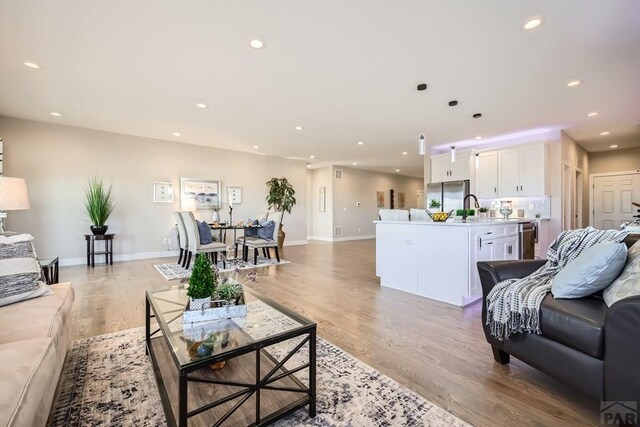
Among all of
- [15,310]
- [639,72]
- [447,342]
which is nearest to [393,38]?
[447,342]

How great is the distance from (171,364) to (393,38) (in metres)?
3.08

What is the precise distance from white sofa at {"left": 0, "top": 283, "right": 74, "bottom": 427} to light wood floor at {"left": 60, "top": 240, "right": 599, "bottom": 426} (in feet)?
2.59

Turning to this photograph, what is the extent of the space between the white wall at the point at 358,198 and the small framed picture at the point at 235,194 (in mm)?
3520

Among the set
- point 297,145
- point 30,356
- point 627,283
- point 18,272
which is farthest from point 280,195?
point 627,283

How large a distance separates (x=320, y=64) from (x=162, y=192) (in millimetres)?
4893

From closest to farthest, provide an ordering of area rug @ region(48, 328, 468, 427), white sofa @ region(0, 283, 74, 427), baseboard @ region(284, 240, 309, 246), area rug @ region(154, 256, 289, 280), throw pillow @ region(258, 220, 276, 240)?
white sofa @ region(0, 283, 74, 427)
area rug @ region(48, 328, 468, 427)
area rug @ region(154, 256, 289, 280)
throw pillow @ region(258, 220, 276, 240)
baseboard @ region(284, 240, 309, 246)

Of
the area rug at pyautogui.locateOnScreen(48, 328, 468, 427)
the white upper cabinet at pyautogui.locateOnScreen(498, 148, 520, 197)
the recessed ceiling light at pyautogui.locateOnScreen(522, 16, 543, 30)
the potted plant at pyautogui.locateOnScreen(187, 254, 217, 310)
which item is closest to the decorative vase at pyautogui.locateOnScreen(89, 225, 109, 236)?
the area rug at pyautogui.locateOnScreen(48, 328, 468, 427)

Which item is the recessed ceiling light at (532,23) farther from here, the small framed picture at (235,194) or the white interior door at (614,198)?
the white interior door at (614,198)

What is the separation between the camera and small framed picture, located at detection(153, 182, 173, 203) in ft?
20.1

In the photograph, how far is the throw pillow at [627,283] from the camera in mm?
1394

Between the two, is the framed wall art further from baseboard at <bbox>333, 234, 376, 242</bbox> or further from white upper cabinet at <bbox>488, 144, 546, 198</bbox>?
white upper cabinet at <bbox>488, 144, 546, 198</bbox>

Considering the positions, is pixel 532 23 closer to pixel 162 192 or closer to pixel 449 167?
pixel 449 167

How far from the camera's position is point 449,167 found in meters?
6.75

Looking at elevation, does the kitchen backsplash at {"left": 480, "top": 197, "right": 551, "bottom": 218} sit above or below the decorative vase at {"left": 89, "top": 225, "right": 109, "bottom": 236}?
above
